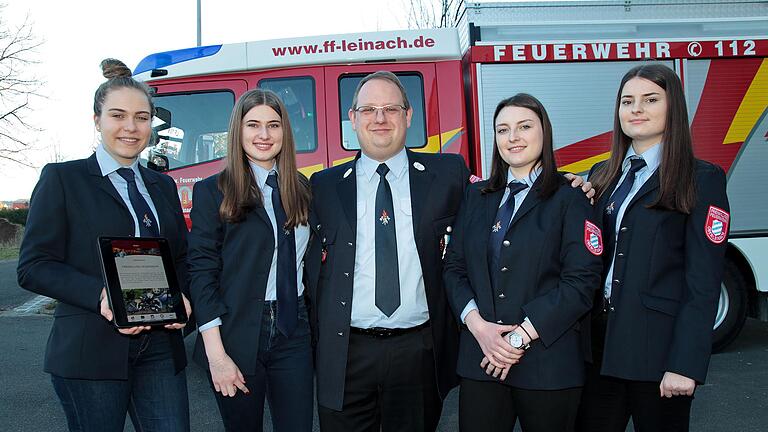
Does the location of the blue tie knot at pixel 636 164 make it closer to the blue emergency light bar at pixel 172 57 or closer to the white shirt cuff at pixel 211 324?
the white shirt cuff at pixel 211 324

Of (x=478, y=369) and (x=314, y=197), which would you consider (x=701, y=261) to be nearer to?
(x=478, y=369)

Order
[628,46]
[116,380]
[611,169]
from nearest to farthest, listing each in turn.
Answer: [116,380], [611,169], [628,46]

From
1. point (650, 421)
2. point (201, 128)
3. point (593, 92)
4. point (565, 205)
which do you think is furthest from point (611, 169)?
point (201, 128)

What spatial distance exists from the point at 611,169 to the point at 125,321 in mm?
2159

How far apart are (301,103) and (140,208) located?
3409 millimetres

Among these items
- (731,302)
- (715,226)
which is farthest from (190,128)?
(731,302)

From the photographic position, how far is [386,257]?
9.06ft

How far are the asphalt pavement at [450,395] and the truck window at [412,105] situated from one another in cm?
234

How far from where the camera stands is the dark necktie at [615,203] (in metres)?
2.64

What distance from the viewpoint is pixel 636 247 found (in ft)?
8.07

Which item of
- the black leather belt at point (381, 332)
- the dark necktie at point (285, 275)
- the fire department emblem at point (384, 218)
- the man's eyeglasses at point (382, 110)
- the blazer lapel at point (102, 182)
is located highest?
the man's eyeglasses at point (382, 110)

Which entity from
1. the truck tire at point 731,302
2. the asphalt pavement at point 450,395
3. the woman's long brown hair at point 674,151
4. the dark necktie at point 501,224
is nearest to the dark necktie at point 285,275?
the dark necktie at point 501,224

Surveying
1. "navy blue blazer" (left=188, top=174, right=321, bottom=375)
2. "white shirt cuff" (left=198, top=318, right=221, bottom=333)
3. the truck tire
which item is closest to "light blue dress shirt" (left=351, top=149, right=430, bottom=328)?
"navy blue blazer" (left=188, top=174, right=321, bottom=375)

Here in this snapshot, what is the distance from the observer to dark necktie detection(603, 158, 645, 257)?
2637 mm
